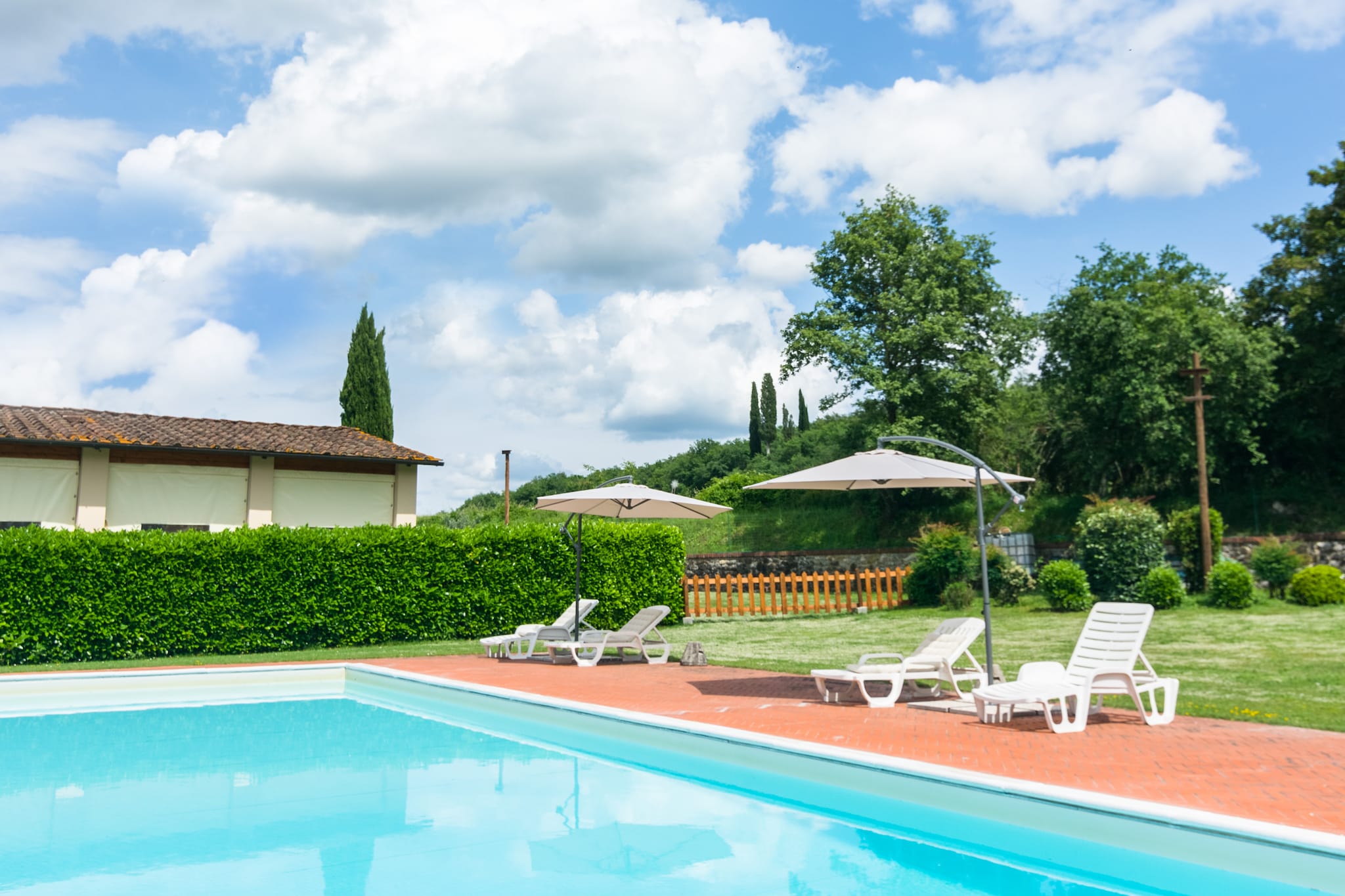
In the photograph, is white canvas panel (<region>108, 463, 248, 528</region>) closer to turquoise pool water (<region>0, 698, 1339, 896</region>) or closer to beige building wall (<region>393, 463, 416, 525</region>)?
beige building wall (<region>393, 463, 416, 525</region>)

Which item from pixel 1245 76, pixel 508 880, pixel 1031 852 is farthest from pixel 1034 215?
pixel 508 880

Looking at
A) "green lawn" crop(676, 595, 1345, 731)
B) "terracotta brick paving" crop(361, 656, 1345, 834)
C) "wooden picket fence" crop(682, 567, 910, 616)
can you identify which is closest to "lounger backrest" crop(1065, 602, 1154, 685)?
"terracotta brick paving" crop(361, 656, 1345, 834)

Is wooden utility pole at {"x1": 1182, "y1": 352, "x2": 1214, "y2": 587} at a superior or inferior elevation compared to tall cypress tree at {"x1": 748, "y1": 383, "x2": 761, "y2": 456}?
inferior

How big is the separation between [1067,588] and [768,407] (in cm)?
4942

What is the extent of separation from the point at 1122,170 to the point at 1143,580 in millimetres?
8094

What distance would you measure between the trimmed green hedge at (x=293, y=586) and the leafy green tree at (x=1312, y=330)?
1871 centimetres

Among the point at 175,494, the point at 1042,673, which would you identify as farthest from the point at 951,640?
the point at 175,494

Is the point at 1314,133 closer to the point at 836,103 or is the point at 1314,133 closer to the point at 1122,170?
the point at 1122,170

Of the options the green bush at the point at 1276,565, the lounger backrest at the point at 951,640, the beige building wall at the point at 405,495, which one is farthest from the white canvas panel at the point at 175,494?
the green bush at the point at 1276,565

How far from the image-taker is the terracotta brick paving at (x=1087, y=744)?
17.6 ft

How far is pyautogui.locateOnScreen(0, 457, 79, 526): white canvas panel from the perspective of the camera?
1912 centimetres

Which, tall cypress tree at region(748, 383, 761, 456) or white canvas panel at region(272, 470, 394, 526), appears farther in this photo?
tall cypress tree at region(748, 383, 761, 456)

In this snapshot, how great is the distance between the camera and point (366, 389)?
122 ft

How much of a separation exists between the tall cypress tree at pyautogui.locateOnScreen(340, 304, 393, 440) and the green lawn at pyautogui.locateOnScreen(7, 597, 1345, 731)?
67.7ft
